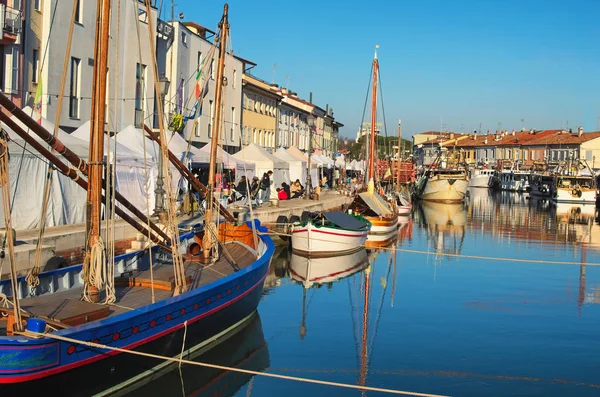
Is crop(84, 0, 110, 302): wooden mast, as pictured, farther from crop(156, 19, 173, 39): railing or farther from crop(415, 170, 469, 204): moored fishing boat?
crop(415, 170, 469, 204): moored fishing boat

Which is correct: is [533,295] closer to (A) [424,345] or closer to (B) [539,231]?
(A) [424,345]

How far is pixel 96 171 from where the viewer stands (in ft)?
37.7

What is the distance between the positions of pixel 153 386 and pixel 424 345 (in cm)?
625

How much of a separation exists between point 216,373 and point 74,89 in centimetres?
1877

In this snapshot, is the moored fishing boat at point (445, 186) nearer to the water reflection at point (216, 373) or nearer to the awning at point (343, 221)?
the awning at point (343, 221)

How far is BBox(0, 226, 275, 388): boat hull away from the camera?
9203 millimetres

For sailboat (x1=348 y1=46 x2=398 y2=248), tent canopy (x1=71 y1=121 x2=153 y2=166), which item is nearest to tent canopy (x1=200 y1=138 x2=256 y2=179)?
tent canopy (x1=71 y1=121 x2=153 y2=166)

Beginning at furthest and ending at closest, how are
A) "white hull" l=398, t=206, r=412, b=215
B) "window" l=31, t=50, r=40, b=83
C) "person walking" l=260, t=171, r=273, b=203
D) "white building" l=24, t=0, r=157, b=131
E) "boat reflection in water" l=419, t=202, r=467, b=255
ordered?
"white hull" l=398, t=206, r=412, b=215 → "boat reflection in water" l=419, t=202, r=467, b=255 → "person walking" l=260, t=171, r=273, b=203 → "white building" l=24, t=0, r=157, b=131 → "window" l=31, t=50, r=40, b=83

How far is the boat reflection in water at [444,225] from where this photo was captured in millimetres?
35362

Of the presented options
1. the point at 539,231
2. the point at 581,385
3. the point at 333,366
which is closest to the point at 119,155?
the point at 333,366

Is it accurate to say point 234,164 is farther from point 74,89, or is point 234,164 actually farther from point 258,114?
point 258,114

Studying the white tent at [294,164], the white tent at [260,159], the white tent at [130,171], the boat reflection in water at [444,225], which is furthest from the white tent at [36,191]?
the white tent at [294,164]

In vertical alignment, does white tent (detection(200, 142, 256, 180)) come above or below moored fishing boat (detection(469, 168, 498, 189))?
above

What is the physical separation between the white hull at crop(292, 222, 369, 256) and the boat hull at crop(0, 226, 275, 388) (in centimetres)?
1209
